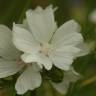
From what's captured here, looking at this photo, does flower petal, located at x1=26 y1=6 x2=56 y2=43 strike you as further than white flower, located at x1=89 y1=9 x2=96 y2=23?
No

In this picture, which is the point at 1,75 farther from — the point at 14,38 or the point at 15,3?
the point at 15,3

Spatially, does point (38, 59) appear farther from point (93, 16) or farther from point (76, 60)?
Answer: point (93, 16)

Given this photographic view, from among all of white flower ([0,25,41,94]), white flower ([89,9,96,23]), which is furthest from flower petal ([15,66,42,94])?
white flower ([89,9,96,23])

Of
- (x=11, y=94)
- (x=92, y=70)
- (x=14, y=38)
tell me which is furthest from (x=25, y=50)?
(x=92, y=70)

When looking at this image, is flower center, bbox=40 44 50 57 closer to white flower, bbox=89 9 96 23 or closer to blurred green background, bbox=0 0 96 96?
blurred green background, bbox=0 0 96 96

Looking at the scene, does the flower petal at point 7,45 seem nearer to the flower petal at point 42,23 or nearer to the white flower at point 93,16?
the flower petal at point 42,23

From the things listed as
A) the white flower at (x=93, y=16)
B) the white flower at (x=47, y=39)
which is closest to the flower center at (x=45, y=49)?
the white flower at (x=47, y=39)
